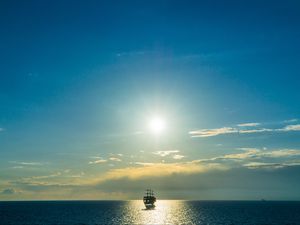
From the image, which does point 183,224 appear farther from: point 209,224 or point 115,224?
point 115,224

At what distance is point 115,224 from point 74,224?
531 inches

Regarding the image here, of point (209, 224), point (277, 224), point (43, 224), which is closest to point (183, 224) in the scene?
point (209, 224)

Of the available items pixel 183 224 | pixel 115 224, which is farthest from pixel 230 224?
pixel 115 224

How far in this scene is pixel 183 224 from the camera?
129 meters

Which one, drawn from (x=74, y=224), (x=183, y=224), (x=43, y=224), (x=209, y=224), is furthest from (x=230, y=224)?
(x=43, y=224)

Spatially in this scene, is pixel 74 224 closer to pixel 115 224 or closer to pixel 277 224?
pixel 115 224

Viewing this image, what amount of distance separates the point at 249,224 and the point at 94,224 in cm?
5253

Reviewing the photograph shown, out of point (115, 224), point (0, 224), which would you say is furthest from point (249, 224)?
point (0, 224)

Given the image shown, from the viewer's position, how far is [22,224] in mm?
126312

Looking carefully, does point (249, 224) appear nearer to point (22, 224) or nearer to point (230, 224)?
point (230, 224)

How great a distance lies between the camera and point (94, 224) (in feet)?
412

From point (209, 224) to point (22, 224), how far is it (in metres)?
62.1

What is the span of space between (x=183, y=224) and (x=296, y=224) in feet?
131

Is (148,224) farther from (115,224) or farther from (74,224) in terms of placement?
(74,224)
